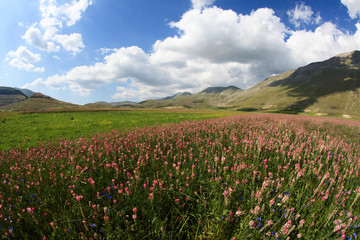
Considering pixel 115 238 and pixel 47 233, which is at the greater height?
pixel 115 238

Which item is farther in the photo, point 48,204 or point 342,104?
point 342,104

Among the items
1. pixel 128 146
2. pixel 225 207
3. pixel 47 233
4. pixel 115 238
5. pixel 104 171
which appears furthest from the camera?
pixel 128 146

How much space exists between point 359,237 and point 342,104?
203002 mm

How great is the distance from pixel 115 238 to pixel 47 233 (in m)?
1.06

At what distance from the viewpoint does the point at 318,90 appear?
18425cm

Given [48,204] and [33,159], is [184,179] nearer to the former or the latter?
[48,204]

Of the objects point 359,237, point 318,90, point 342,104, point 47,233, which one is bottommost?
point 47,233

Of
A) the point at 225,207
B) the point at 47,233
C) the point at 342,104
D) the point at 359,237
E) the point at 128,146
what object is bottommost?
the point at 47,233

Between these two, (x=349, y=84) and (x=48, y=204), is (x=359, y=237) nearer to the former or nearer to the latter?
(x=48, y=204)

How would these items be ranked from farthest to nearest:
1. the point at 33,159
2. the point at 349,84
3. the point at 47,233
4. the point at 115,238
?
the point at 349,84 < the point at 33,159 < the point at 47,233 < the point at 115,238

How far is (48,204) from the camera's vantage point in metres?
2.53

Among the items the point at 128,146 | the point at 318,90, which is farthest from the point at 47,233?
the point at 318,90

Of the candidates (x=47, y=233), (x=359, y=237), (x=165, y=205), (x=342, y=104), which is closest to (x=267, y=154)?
(x=359, y=237)

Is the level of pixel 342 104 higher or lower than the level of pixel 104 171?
higher
